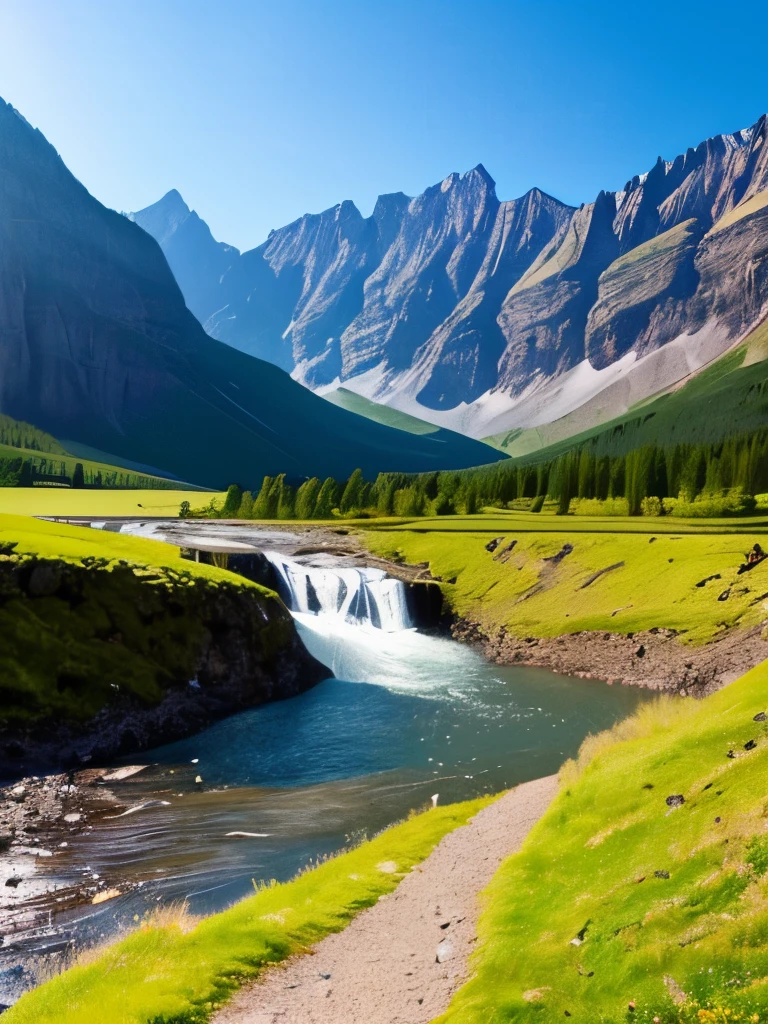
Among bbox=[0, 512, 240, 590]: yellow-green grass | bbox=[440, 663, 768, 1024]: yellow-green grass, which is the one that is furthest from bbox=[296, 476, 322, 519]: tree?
bbox=[440, 663, 768, 1024]: yellow-green grass

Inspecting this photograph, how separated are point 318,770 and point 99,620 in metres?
15.1

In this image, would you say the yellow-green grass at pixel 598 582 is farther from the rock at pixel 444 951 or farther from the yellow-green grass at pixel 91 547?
the rock at pixel 444 951

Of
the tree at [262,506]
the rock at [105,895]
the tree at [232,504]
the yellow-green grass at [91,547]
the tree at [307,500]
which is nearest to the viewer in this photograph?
the rock at [105,895]

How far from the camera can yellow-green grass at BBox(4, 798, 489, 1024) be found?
39.6ft

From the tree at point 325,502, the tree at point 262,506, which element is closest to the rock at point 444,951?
the tree at point 325,502

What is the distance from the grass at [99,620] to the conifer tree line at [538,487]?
7947cm

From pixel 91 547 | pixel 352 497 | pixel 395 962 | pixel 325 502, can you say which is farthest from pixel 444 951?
pixel 352 497

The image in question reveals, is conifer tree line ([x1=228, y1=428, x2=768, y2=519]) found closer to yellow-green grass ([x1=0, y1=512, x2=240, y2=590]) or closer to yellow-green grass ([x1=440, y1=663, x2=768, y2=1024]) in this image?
yellow-green grass ([x1=0, y1=512, x2=240, y2=590])

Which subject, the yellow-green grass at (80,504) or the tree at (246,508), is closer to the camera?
the tree at (246,508)

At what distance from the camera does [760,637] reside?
4528 cm

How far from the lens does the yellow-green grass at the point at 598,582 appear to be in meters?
52.9

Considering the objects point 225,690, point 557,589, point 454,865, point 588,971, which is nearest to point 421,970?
point 588,971

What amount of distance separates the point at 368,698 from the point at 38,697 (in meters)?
20.2

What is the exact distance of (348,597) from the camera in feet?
213
